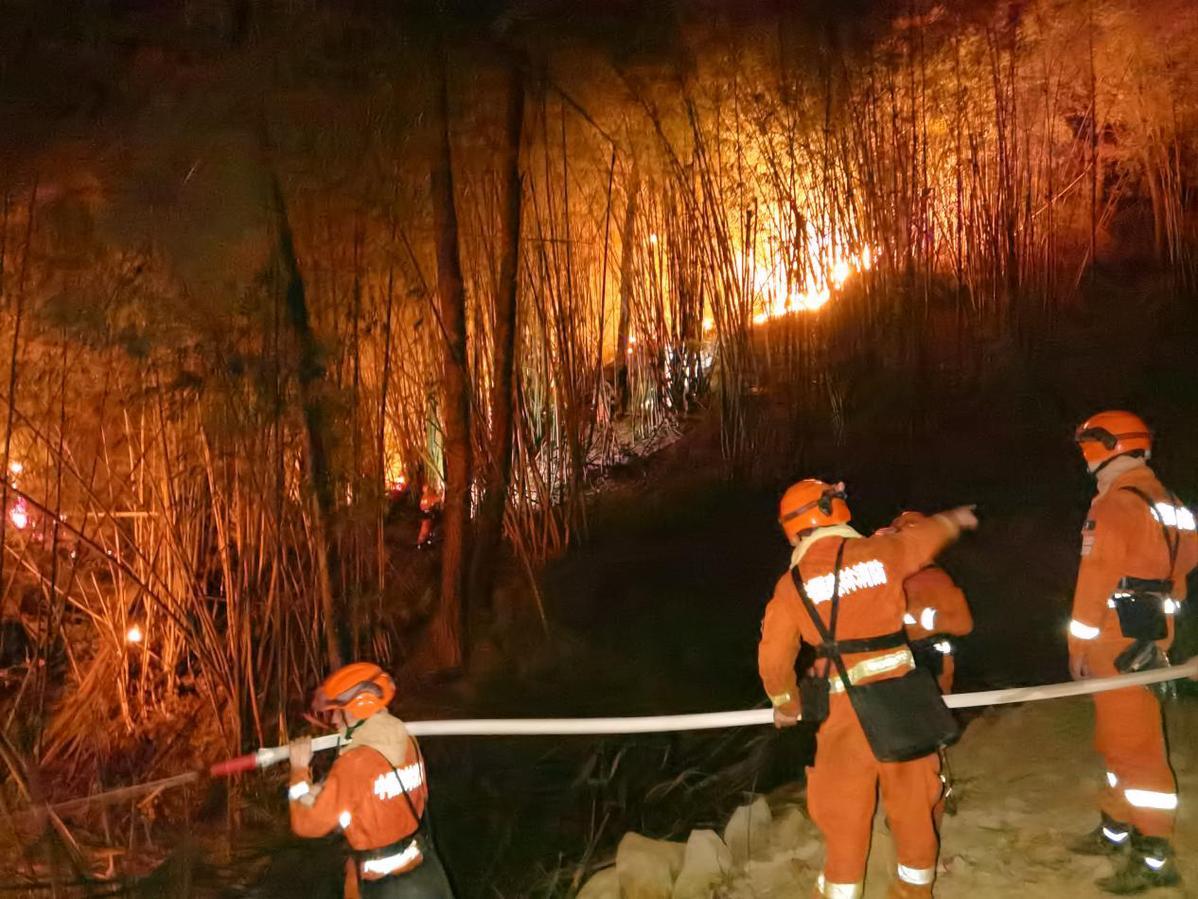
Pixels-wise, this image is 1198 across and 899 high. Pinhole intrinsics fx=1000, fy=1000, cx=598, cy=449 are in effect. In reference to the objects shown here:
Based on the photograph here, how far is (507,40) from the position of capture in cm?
702

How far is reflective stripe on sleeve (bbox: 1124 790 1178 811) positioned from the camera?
3.09 m

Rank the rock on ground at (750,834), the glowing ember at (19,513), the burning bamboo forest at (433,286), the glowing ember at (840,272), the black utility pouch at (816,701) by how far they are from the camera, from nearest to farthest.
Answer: the black utility pouch at (816,701), the rock on ground at (750,834), the burning bamboo forest at (433,286), the glowing ember at (19,513), the glowing ember at (840,272)

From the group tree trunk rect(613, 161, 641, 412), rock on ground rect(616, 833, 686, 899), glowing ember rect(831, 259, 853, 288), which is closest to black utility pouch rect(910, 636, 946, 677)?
rock on ground rect(616, 833, 686, 899)

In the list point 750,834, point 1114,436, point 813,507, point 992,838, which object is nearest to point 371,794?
point 813,507

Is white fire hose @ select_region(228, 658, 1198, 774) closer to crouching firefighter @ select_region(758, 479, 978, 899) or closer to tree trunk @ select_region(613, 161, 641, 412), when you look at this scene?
crouching firefighter @ select_region(758, 479, 978, 899)

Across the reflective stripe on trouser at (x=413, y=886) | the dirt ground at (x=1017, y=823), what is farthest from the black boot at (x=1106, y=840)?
the reflective stripe on trouser at (x=413, y=886)

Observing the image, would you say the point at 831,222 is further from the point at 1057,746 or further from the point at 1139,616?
the point at 1139,616

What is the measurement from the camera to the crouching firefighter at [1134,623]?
3115mm

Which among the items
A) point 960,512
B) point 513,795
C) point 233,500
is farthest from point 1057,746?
point 233,500

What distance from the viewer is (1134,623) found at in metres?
3.14

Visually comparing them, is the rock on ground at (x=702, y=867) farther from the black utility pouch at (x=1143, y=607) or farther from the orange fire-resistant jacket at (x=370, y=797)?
the black utility pouch at (x=1143, y=607)

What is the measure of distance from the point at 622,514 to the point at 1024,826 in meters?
5.03

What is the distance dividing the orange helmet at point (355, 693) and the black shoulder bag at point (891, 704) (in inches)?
47.4

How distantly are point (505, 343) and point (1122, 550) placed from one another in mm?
4467
